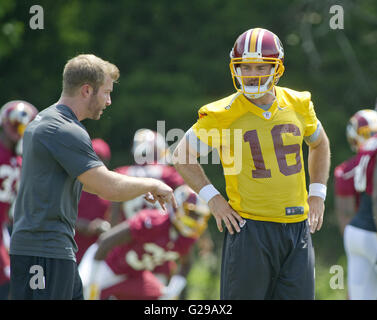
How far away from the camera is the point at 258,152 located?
3992 mm

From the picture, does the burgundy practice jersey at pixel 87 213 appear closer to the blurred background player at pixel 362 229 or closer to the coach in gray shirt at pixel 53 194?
the blurred background player at pixel 362 229

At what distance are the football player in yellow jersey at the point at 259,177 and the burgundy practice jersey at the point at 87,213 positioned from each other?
2981mm

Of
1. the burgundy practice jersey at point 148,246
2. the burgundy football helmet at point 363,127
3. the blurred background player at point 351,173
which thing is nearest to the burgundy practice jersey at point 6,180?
the burgundy practice jersey at point 148,246

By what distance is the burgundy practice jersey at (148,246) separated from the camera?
5.61 metres

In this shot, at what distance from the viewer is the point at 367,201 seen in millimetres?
6438

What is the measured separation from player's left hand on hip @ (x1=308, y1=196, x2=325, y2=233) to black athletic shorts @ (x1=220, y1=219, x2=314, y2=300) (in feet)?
0.68

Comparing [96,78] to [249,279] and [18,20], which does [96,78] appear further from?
[18,20]

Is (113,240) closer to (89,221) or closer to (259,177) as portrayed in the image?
(89,221)

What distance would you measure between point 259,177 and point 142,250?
210 cm

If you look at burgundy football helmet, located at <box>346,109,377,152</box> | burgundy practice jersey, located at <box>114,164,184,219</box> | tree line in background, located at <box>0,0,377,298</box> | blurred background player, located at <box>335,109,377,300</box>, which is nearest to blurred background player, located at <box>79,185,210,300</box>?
burgundy practice jersey, located at <box>114,164,184,219</box>

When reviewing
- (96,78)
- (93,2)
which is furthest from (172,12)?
(96,78)

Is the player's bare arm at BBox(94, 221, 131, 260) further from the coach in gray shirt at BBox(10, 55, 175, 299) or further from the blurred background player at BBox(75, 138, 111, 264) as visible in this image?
the coach in gray shirt at BBox(10, 55, 175, 299)

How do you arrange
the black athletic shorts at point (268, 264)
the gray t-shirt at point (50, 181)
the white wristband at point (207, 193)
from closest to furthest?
1. the gray t-shirt at point (50, 181)
2. the black athletic shorts at point (268, 264)
3. the white wristband at point (207, 193)

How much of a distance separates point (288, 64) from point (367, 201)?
790 cm
